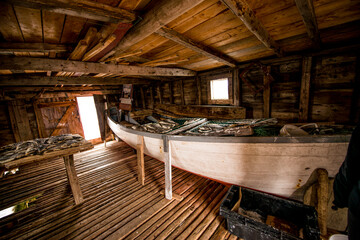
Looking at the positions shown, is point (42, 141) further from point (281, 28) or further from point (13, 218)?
point (281, 28)

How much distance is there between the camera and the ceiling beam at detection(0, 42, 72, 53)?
89.0 inches

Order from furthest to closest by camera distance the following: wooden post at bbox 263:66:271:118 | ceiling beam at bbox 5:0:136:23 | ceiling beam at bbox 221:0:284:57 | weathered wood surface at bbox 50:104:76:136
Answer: weathered wood surface at bbox 50:104:76:136 → wooden post at bbox 263:66:271:118 → ceiling beam at bbox 221:0:284:57 → ceiling beam at bbox 5:0:136:23

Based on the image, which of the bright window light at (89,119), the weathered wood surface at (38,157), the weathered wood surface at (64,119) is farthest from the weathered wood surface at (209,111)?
the bright window light at (89,119)

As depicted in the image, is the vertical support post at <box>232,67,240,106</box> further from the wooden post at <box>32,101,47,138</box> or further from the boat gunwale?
the wooden post at <box>32,101,47,138</box>

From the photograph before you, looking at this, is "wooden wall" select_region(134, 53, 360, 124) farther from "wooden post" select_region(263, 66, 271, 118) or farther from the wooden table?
the wooden table

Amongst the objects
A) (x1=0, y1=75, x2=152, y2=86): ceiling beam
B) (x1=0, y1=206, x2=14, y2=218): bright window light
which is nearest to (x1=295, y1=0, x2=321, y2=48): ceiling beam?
(x1=0, y1=206, x2=14, y2=218): bright window light

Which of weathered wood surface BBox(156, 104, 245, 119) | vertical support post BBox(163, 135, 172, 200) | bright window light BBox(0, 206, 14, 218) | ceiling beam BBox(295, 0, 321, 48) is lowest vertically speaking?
bright window light BBox(0, 206, 14, 218)

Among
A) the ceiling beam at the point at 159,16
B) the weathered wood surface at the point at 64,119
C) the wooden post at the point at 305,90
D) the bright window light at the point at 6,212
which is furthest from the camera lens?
the weathered wood surface at the point at 64,119

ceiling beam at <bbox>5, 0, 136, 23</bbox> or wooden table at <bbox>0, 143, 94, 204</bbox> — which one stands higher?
ceiling beam at <bbox>5, 0, 136, 23</bbox>

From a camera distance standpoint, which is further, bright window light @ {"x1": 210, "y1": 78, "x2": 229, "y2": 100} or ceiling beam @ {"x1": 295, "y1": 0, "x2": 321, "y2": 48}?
bright window light @ {"x1": 210, "y1": 78, "x2": 229, "y2": 100}

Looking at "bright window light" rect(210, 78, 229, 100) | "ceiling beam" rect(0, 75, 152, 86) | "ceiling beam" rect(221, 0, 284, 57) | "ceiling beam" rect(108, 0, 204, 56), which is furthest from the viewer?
"bright window light" rect(210, 78, 229, 100)

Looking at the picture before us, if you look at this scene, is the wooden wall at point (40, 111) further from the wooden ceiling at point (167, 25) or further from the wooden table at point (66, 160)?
the wooden table at point (66, 160)

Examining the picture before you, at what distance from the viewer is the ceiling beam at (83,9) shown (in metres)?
1.38

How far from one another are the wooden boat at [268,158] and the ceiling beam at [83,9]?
7.82 feet
